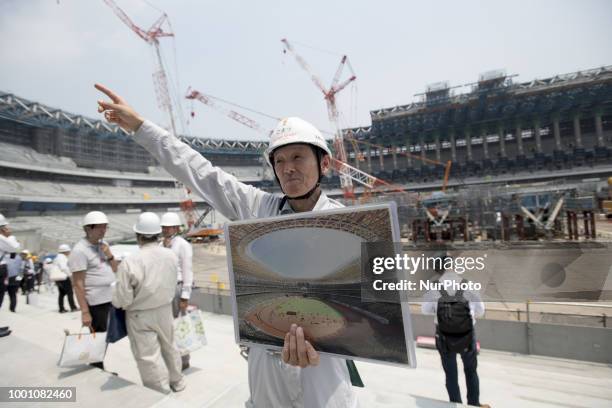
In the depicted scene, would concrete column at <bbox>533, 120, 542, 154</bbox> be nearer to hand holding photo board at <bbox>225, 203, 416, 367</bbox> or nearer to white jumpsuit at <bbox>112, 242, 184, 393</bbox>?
white jumpsuit at <bbox>112, 242, 184, 393</bbox>

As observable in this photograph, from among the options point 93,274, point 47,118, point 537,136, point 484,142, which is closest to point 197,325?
point 93,274

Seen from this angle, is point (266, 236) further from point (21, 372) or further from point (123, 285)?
point (21, 372)

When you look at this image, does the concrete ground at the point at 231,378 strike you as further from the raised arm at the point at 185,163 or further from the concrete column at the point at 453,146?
the concrete column at the point at 453,146

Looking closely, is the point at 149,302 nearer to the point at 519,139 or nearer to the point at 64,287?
the point at 64,287

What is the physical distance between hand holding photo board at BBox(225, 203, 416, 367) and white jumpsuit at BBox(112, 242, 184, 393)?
217cm

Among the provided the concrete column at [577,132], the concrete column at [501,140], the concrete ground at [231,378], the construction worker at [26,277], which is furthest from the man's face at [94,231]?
the concrete column at [577,132]

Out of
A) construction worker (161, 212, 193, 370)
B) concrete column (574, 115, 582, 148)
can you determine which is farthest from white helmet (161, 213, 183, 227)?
concrete column (574, 115, 582, 148)

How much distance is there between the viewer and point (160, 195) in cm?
4725

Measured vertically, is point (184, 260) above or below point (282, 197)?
below

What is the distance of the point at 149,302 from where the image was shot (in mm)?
2801

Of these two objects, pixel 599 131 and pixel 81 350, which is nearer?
pixel 81 350

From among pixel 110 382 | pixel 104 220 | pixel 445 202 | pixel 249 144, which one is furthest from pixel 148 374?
pixel 249 144

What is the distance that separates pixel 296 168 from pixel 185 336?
316 cm

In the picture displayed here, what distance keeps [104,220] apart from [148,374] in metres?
1.74
